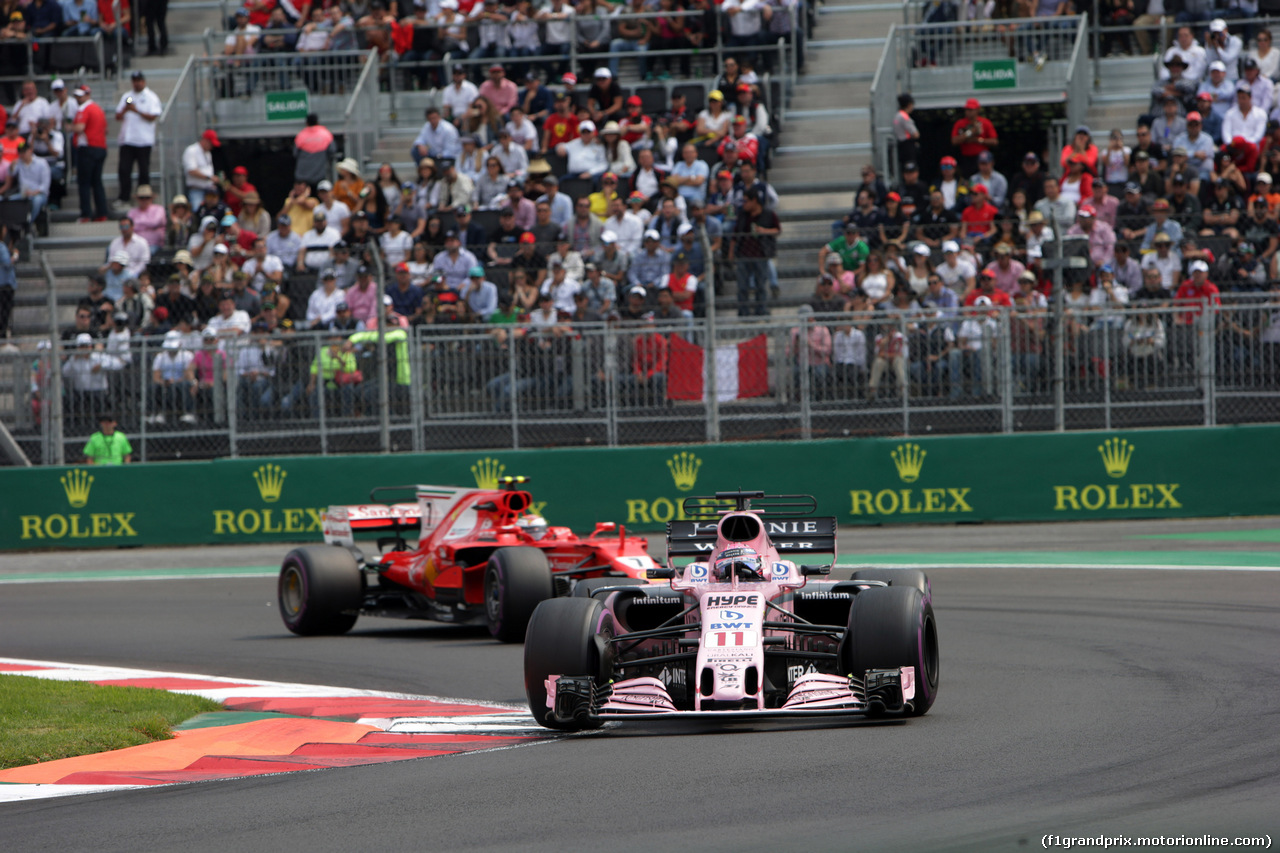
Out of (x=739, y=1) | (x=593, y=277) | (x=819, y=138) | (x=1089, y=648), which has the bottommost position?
(x=1089, y=648)

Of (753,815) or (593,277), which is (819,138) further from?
(753,815)

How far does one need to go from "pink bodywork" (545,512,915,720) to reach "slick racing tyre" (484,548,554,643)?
334cm

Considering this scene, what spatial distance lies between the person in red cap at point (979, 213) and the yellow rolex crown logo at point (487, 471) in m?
6.03

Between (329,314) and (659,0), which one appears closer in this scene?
(329,314)

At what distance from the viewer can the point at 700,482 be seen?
61.5ft

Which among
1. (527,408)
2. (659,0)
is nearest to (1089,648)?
(527,408)

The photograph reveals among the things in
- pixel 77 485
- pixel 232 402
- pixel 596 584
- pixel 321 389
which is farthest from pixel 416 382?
pixel 596 584

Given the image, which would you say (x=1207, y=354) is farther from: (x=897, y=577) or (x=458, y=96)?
(x=458, y=96)

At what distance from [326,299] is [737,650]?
13.2 m

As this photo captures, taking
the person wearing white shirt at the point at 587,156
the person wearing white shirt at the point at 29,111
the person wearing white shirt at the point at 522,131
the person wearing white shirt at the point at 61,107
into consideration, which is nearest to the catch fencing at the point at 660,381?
the person wearing white shirt at the point at 587,156

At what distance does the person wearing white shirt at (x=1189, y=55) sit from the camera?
2220cm

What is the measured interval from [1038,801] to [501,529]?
7.26 meters

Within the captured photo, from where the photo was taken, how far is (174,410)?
18.7 m

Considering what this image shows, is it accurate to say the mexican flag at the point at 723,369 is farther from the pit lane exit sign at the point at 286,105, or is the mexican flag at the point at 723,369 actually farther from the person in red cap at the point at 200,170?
the pit lane exit sign at the point at 286,105
